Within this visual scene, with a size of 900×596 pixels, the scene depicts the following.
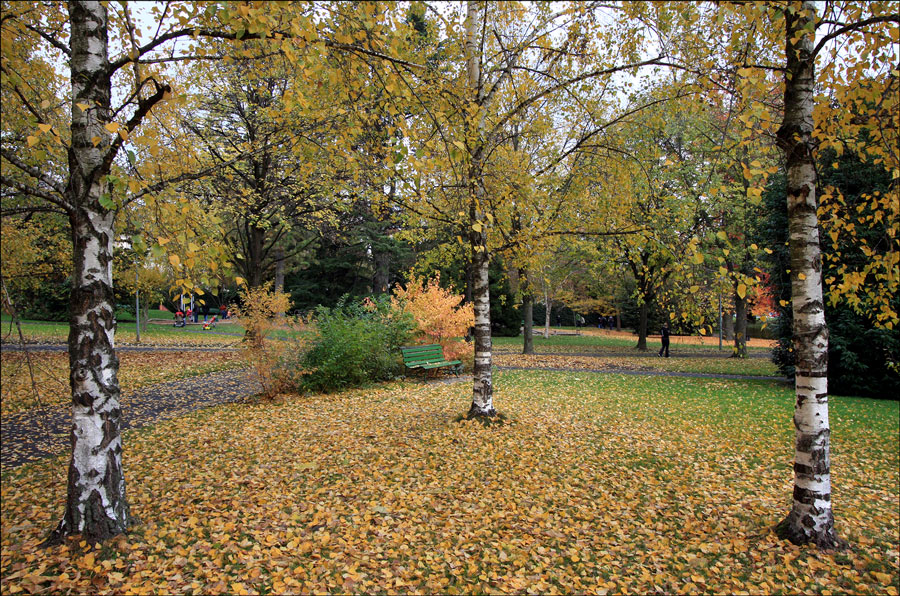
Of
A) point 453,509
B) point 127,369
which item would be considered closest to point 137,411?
point 127,369

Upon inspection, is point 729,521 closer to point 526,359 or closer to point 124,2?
point 124,2

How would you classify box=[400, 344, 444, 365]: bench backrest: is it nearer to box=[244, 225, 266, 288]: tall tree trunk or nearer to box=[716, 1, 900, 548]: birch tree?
box=[244, 225, 266, 288]: tall tree trunk

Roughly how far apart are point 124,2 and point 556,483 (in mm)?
5340

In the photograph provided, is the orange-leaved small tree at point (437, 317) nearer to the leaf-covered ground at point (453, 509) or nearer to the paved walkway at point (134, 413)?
the paved walkway at point (134, 413)

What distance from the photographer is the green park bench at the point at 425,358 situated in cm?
1077

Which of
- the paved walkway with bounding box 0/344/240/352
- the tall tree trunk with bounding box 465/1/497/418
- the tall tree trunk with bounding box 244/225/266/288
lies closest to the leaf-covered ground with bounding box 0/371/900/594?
the tall tree trunk with bounding box 465/1/497/418

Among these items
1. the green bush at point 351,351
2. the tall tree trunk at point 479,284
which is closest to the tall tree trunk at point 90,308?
the tall tree trunk at point 479,284

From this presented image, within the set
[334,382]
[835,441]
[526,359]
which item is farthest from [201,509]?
[526,359]

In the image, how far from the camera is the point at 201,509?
13.2 ft

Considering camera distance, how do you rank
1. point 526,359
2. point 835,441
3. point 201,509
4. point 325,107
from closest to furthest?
point 201,509 < point 325,107 < point 835,441 < point 526,359

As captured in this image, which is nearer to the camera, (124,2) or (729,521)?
(124,2)

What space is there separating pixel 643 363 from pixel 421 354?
382 inches

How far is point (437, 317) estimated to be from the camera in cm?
1210

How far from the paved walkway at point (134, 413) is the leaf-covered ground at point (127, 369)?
1.33ft
